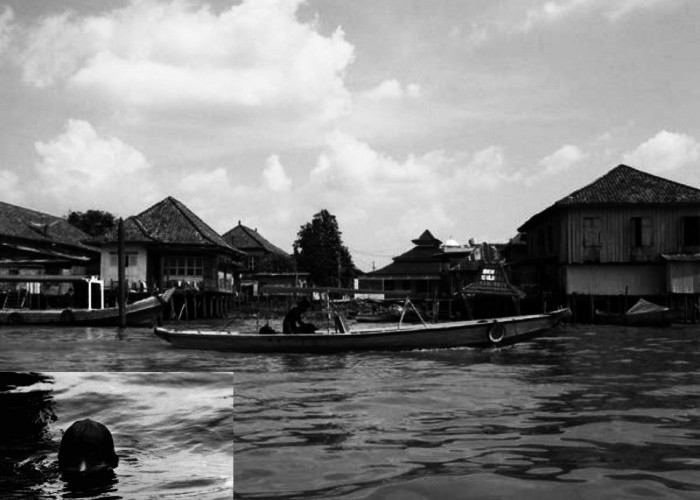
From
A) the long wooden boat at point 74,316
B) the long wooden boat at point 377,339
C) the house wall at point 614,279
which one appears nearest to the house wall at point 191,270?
the long wooden boat at point 74,316

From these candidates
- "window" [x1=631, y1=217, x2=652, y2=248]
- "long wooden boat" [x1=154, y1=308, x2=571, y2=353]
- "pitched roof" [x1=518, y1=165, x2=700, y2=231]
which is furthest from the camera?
"window" [x1=631, y1=217, x2=652, y2=248]

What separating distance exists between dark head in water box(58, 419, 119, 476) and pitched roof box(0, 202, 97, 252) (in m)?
42.2

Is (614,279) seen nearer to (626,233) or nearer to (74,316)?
(626,233)

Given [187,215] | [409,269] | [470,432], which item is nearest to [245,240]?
[409,269]

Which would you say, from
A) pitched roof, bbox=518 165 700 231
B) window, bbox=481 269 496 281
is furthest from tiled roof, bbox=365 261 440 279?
window, bbox=481 269 496 281

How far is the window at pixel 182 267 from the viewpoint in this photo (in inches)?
1757

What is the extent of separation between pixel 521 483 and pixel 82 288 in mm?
39971

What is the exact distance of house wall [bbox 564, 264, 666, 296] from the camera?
35938 mm

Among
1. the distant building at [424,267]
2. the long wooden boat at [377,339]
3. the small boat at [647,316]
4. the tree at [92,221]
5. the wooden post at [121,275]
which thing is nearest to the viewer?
the long wooden boat at [377,339]

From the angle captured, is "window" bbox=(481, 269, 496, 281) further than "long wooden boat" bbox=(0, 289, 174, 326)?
No

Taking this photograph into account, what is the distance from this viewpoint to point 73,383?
5957 millimetres

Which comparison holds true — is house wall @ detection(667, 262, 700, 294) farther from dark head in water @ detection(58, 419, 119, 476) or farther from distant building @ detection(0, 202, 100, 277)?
dark head in water @ detection(58, 419, 119, 476)

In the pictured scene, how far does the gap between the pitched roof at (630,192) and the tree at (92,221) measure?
47.1m

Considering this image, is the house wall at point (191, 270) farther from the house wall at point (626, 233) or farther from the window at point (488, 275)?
the house wall at point (626, 233)
